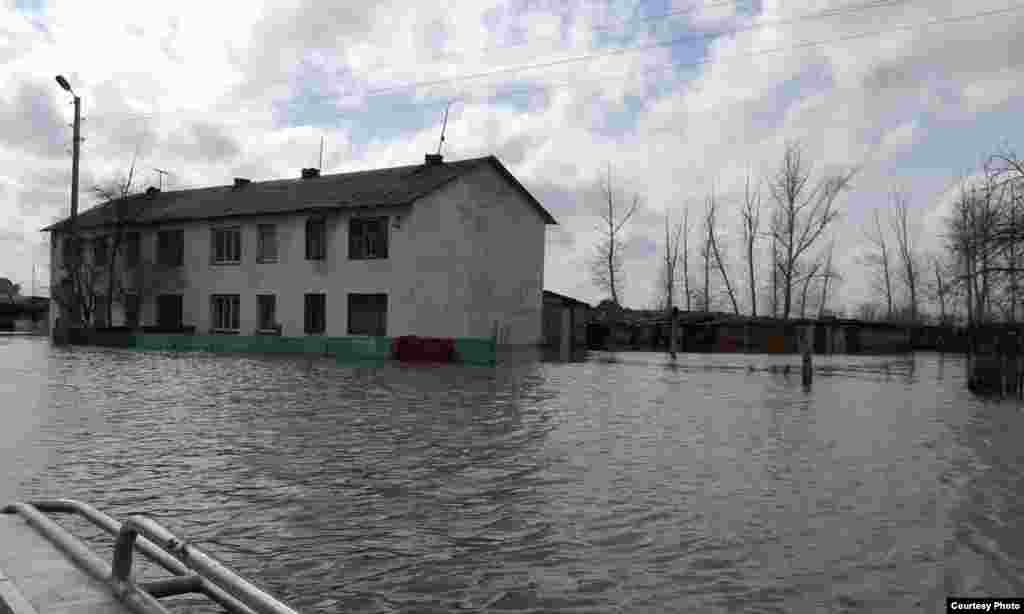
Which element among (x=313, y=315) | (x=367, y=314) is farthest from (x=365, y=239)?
(x=313, y=315)

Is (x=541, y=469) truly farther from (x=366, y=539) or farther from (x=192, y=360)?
(x=192, y=360)

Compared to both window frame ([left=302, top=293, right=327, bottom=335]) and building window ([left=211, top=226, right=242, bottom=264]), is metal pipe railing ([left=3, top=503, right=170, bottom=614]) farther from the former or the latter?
building window ([left=211, top=226, right=242, bottom=264])

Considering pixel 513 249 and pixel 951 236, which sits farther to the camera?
pixel 513 249

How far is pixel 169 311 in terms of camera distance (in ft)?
129

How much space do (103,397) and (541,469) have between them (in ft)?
29.9

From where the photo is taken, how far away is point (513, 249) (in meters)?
37.3

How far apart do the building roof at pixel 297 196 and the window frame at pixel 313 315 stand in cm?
362

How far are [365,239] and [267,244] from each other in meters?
5.57

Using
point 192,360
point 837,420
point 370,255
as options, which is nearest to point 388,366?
point 192,360

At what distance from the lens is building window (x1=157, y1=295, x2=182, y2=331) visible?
39000 mm

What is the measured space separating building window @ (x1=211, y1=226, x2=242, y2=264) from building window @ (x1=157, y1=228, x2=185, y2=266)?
7.43 feet

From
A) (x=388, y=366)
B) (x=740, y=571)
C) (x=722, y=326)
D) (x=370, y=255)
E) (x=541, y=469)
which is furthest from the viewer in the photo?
(x=722, y=326)

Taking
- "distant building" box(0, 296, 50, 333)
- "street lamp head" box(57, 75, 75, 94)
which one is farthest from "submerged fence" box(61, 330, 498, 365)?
"distant building" box(0, 296, 50, 333)

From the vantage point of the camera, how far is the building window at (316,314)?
34375 mm
